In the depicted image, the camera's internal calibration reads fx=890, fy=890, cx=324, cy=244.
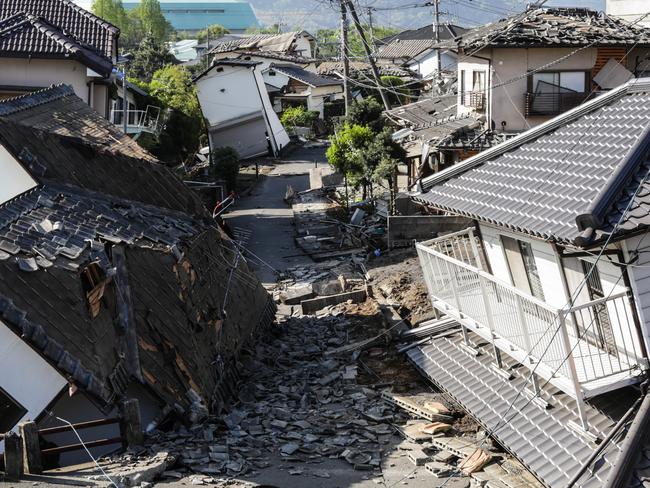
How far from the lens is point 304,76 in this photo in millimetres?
63625

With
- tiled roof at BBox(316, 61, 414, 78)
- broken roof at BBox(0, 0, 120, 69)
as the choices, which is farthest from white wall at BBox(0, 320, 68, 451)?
tiled roof at BBox(316, 61, 414, 78)

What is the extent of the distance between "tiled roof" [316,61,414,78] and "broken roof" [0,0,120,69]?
33.9 m

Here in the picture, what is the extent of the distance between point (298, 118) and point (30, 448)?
168 ft

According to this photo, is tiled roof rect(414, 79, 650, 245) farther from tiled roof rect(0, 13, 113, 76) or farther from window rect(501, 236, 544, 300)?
tiled roof rect(0, 13, 113, 76)

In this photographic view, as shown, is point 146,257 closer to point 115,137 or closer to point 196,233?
point 196,233

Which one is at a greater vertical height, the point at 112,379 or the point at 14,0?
the point at 14,0

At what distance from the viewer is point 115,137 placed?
19938 millimetres

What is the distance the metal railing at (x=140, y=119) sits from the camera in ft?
109

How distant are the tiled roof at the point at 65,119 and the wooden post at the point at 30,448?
26.8 ft

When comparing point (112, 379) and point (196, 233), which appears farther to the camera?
point (196, 233)

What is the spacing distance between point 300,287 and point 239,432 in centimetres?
1150

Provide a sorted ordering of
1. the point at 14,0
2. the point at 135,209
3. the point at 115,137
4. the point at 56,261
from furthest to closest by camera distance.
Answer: the point at 14,0
the point at 115,137
the point at 135,209
the point at 56,261

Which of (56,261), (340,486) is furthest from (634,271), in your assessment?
(56,261)

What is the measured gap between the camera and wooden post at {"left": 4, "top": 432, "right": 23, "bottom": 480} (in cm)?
991
